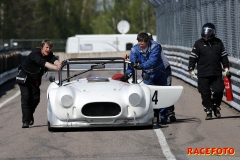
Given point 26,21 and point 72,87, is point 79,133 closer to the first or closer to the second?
point 72,87

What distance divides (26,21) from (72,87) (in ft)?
236

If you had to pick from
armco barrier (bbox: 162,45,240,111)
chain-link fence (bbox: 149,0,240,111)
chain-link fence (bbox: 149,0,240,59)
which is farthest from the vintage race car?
chain-link fence (bbox: 149,0,240,59)

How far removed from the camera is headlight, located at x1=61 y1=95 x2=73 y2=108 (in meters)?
11.7

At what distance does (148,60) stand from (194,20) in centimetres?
1242

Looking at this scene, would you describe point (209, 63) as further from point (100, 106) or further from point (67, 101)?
point (67, 101)

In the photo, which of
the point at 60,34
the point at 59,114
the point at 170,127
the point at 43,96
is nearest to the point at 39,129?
the point at 59,114

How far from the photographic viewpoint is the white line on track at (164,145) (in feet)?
30.9

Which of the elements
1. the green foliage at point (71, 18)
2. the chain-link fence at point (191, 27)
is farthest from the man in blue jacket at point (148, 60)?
the green foliage at point (71, 18)

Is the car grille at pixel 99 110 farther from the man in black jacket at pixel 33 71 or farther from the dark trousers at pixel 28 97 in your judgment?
the dark trousers at pixel 28 97

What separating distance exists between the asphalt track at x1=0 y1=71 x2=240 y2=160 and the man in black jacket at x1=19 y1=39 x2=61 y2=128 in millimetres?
298

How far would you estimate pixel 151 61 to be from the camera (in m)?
12.9
